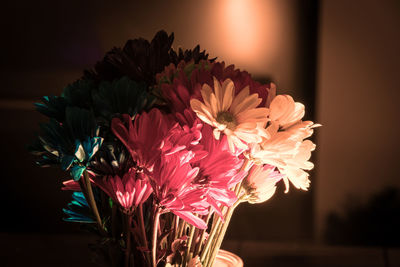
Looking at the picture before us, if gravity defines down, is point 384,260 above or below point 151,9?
below

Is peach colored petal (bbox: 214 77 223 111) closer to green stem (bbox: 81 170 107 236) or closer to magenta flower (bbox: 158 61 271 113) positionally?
magenta flower (bbox: 158 61 271 113)

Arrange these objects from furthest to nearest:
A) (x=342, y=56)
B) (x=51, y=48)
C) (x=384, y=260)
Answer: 1. (x=51, y=48)
2. (x=342, y=56)
3. (x=384, y=260)

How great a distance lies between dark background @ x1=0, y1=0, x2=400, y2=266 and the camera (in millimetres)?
1868

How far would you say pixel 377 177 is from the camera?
1.94 metres

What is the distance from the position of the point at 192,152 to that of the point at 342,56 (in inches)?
62.2

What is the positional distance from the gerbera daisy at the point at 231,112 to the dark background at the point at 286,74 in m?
1.48

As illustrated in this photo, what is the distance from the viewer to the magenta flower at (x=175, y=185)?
399 millimetres

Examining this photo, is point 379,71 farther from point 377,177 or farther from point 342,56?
point 377,177

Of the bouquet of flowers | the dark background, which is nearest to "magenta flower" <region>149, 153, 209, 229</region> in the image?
the bouquet of flowers

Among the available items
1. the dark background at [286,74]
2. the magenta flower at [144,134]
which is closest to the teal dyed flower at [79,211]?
the magenta flower at [144,134]

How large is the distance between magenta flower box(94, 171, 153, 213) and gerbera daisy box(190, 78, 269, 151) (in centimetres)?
7

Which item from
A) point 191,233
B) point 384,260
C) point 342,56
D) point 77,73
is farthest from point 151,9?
point 191,233

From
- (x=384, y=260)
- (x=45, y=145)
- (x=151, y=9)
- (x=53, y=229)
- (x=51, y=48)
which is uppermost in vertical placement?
(x=151, y=9)

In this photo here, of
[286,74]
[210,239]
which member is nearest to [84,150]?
[210,239]
